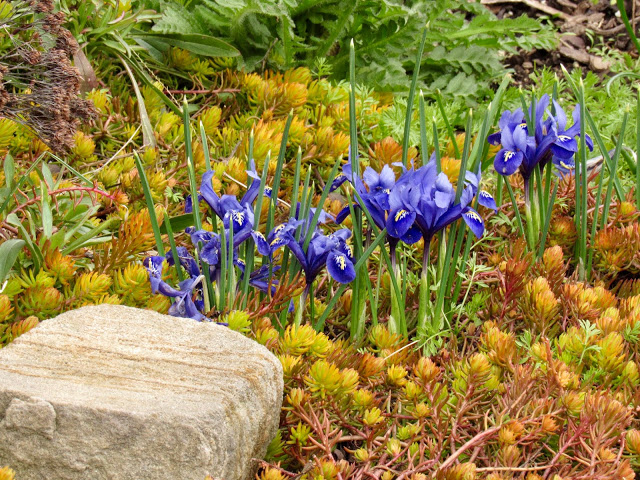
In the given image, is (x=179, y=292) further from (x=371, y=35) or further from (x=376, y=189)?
(x=371, y=35)

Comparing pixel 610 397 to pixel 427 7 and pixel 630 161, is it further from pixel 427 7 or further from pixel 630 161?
pixel 427 7

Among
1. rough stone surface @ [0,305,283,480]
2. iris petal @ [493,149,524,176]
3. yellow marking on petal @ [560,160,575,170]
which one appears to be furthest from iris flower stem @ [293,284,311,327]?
yellow marking on petal @ [560,160,575,170]

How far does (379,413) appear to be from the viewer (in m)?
2.00

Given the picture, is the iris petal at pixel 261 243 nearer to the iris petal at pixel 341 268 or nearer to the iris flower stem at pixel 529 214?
the iris petal at pixel 341 268

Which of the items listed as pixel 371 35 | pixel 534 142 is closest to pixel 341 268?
pixel 534 142

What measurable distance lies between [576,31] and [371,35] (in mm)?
1984

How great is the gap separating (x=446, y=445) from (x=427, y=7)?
3111 mm

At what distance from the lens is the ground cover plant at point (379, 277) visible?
6.55 feet

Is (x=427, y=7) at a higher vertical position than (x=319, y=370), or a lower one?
higher

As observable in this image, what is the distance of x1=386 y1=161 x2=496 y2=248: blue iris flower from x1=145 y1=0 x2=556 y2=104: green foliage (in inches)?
67.3

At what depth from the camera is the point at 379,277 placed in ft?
8.41

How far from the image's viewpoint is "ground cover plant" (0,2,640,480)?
1995 mm

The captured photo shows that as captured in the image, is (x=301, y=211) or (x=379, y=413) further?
(x=301, y=211)

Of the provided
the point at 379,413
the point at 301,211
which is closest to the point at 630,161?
the point at 301,211
